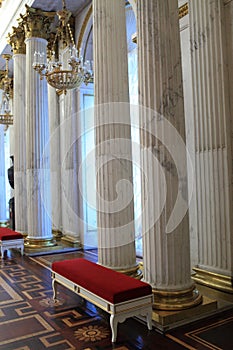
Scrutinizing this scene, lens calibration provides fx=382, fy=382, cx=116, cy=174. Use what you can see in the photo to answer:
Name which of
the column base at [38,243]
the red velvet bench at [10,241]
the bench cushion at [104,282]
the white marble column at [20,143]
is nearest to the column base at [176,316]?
the bench cushion at [104,282]

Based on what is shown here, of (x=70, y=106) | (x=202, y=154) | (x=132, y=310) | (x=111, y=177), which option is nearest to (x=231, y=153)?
(x=202, y=154)

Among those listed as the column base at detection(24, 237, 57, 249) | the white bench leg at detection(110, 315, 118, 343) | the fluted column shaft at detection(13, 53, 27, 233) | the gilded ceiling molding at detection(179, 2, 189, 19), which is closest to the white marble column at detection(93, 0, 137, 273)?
the gilded ceiling molding at detection(179, 2, 189, 19)

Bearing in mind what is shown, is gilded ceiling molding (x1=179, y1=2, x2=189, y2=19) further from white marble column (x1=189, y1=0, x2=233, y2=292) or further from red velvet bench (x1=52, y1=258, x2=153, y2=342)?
red velvet bench (x1=52, y1=258, x2=153, y2=342)

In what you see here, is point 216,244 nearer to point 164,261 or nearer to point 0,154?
point 164,261

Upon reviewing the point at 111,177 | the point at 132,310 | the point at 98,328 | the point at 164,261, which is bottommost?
the point at 98,328

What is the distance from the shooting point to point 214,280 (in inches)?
191

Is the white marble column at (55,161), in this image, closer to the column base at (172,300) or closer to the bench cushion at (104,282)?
the bench cushion at (104,282)

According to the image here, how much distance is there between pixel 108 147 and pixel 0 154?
377 inches

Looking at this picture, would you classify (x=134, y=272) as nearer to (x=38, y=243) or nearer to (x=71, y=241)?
(x=38, y=243)

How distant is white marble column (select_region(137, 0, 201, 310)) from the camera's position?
155 inches

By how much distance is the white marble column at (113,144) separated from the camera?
4.86 metres

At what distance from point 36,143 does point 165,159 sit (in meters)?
5.31

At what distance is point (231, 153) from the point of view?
15.9 ft

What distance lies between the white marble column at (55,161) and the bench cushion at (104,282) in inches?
216
